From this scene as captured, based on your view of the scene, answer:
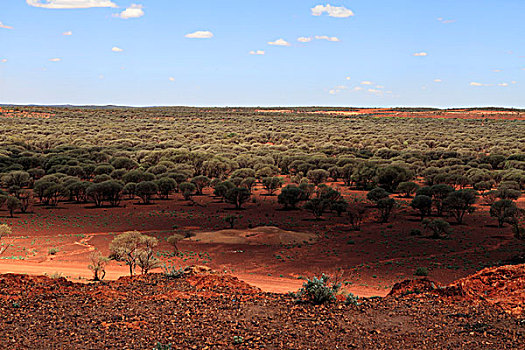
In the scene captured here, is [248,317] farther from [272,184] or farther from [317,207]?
[272,184]

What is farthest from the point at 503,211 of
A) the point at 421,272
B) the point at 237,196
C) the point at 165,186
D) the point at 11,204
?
the point at 11,204

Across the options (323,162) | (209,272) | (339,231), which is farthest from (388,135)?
(209,272)

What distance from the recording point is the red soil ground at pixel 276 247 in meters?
20.9

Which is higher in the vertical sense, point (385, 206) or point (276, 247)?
point (385, 206)

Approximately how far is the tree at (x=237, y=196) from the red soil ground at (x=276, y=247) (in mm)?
766

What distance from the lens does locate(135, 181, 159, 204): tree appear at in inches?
1607

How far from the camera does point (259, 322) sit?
7.83 metres

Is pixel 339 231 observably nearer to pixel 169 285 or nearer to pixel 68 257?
pixel 68 257

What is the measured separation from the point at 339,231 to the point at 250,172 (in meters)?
20.7

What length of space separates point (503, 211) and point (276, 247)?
16.3 metres

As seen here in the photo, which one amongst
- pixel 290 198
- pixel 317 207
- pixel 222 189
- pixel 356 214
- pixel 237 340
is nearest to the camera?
pixel 237 340

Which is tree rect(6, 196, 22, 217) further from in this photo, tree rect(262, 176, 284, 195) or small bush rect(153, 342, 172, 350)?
small bush rect(153, 342, 172, 350)

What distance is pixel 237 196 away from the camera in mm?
38531

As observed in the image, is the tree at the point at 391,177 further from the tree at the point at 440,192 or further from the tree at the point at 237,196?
the tree at the point at 237,196
